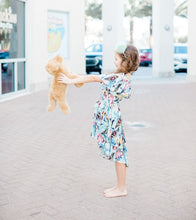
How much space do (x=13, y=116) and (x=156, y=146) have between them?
416cm

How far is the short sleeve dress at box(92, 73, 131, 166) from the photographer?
14.7 feet

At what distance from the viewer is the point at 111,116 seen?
4.58 meters

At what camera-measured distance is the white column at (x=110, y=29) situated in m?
23.3

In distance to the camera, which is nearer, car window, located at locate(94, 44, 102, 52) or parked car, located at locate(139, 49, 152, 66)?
car window, located at locate(94, 44, 102, 52)

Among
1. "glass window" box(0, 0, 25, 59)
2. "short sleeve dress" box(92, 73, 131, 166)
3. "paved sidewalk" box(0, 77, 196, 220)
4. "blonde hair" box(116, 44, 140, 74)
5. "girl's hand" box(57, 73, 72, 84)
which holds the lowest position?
"paved sidewalk" box(0, 77, 196, 220)

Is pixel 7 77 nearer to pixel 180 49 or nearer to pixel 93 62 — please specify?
pixel 93 62

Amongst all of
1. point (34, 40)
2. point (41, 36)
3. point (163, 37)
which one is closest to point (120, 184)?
point (34, 40)

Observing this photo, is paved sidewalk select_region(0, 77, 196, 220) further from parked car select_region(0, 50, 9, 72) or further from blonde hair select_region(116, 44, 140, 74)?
parked car select_region(0, 50, 9, 72)

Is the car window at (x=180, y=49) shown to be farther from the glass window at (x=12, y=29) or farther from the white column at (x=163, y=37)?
the glass window at (x=12, y=29)

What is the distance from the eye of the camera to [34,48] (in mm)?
15781

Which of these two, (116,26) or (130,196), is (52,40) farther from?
(130,196)

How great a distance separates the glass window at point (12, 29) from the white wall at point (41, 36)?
13.2 inches

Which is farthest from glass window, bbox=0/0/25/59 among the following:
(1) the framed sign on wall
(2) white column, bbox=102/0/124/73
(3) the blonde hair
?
(3) the blonde hair

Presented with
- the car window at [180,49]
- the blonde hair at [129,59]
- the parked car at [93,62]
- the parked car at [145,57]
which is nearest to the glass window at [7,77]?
the blonde hair at [129,59]
